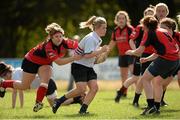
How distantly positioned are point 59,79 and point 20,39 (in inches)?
629

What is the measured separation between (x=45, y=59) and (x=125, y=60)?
4.92 meters

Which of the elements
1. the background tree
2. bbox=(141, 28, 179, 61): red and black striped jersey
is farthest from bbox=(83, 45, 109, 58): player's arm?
the background tree

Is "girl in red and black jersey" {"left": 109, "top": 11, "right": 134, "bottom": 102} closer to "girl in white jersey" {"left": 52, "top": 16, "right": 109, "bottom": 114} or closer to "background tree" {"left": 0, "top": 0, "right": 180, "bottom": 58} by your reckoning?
"girl in white jersey" {"left": 52, "top": 16, "right": 109, "bottom": 114}

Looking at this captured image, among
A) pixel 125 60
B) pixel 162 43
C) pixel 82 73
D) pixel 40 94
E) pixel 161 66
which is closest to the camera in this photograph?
pixel 162 43

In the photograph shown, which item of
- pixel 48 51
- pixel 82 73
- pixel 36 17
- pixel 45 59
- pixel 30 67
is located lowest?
pixel 82 73

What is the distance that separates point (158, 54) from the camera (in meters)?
13.1

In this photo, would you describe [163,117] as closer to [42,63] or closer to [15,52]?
[42,63]

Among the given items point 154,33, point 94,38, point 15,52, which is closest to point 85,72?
point 94,38

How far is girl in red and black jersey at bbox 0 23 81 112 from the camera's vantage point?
1340 centimetres

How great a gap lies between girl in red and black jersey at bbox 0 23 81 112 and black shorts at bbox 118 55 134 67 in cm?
468

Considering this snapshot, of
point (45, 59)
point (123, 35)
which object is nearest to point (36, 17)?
point (123, 35)

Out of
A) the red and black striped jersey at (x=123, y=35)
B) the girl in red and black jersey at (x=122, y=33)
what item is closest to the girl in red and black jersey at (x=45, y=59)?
the girl in red and black jersey at (x=122, y=33)

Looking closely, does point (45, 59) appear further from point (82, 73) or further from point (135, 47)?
point (135, 47)

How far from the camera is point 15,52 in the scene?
40656 mm
